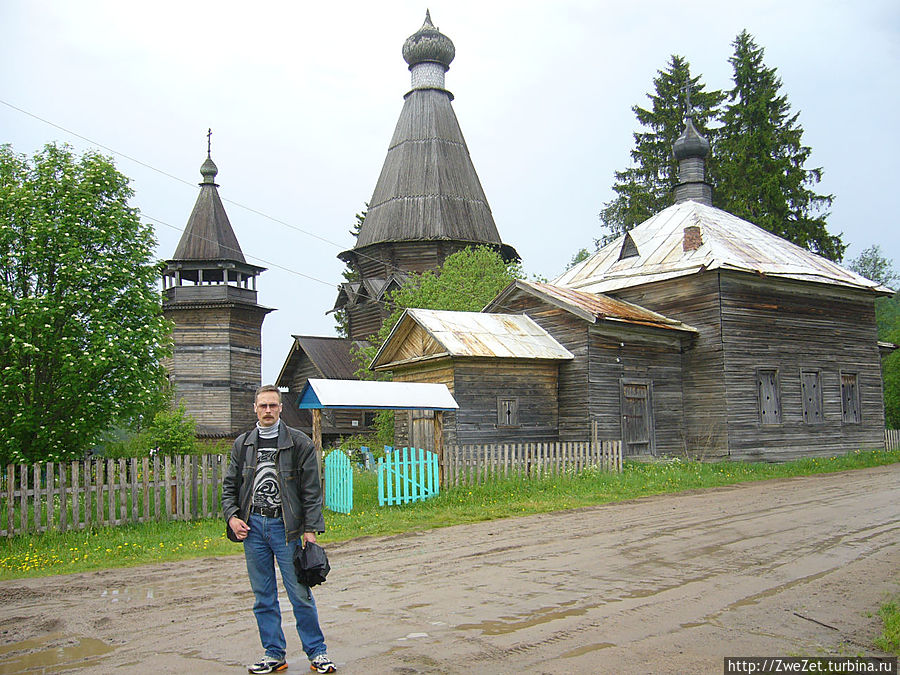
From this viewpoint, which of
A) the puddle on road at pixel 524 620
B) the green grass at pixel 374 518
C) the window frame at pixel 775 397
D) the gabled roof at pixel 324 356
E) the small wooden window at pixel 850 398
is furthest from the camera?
the gabled roof at pixel 324 356

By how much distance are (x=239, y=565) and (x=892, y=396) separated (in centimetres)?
3450

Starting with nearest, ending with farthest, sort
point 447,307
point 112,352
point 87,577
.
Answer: point 87,577, point 112,352, point 447,307

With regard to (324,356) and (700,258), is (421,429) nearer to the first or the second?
(700,258)

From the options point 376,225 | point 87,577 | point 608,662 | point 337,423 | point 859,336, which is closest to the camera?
point 608,662

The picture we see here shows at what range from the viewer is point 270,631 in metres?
4.95

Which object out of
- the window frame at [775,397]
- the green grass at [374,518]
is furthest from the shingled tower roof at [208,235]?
the window frame at [775,397]

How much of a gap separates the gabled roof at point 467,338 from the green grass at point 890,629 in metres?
12.0

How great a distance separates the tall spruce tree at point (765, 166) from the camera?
3412cm

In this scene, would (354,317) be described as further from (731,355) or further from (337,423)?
(731,355)

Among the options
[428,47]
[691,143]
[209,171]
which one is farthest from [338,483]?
[428,47]

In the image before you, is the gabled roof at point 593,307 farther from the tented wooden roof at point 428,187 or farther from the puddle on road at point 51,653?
the puddle on road at point 51,653

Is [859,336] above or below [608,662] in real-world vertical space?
above

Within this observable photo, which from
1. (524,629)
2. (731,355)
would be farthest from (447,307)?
(524,629)

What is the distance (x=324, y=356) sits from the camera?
32125 mm
